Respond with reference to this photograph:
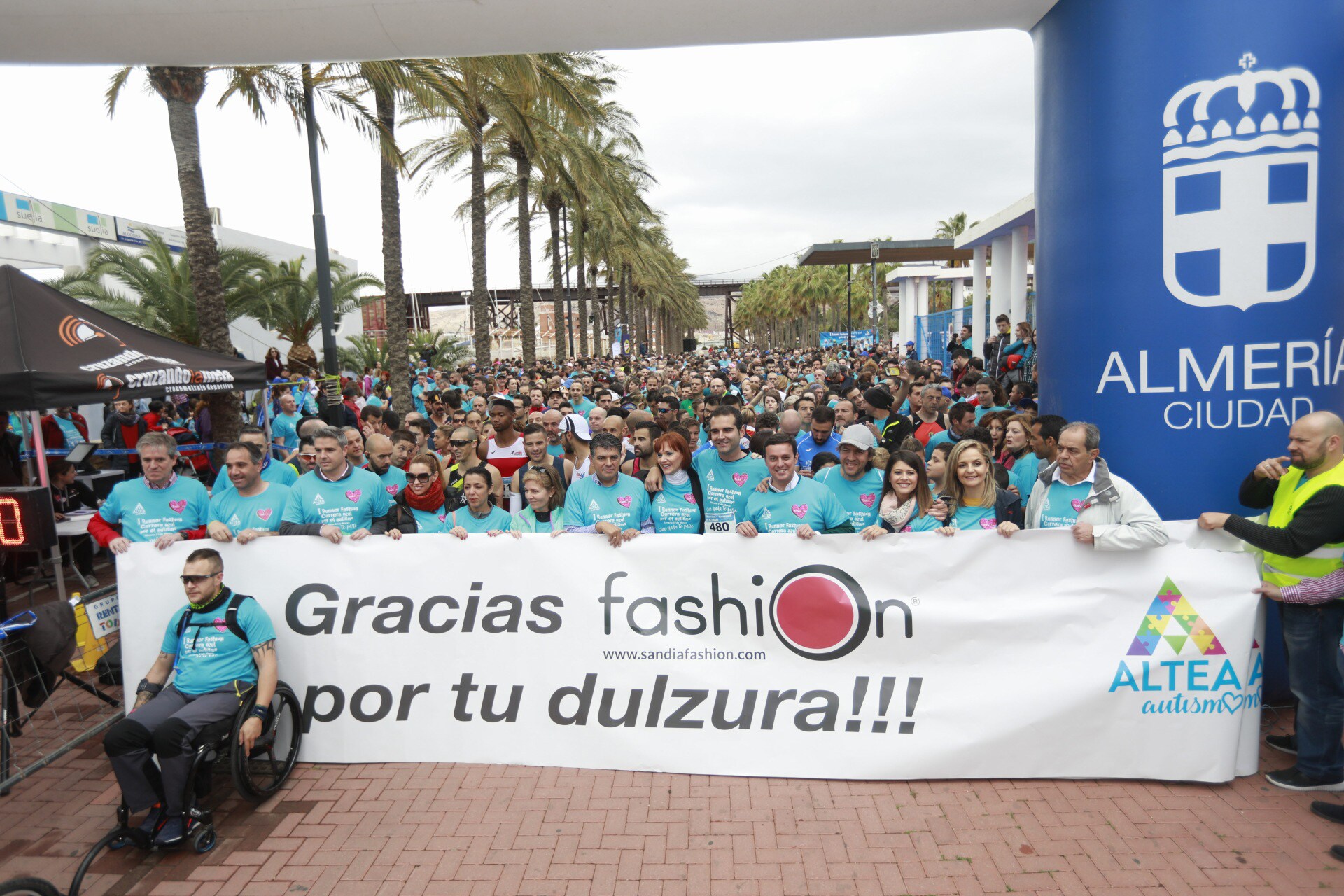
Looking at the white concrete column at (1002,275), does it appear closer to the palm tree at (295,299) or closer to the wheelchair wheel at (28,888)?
the palm tree at (295,299)

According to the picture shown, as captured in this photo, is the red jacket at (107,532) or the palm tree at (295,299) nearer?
the red jacket at (107,532)

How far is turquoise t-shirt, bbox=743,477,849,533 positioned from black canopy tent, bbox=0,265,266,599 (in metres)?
4.62

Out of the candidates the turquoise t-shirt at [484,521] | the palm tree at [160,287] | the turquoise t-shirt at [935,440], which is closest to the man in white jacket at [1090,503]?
the turquoise t-shirt at [935,440]

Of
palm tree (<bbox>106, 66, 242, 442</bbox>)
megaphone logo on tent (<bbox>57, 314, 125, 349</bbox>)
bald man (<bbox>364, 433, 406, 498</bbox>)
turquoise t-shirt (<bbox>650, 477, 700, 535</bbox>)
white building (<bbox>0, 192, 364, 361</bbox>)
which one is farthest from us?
white building (<bbox>0, 192, 364, 361</bbox>)

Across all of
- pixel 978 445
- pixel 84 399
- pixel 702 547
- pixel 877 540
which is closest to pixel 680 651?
pixel 702 547

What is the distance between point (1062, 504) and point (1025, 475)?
1.43m

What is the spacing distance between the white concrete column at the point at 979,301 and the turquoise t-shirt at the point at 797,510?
22.5 metres

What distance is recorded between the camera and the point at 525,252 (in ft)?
97.0

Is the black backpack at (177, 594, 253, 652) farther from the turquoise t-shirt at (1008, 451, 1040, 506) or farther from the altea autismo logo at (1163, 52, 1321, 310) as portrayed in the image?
the altea autismo logo at (1163, 52, 1321, 310)

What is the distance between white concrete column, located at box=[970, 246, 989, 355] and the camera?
2641 cm

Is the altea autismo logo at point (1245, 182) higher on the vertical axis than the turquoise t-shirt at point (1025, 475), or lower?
higher

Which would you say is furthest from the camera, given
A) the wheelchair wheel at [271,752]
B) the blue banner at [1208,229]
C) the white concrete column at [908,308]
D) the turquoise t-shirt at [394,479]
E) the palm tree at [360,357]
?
the white concrete column at [908,308]

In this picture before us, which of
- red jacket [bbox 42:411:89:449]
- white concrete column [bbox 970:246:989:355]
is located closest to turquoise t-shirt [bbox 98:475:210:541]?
red jacket [bbox 42:411:89:449]

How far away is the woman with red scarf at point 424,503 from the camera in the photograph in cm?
591
